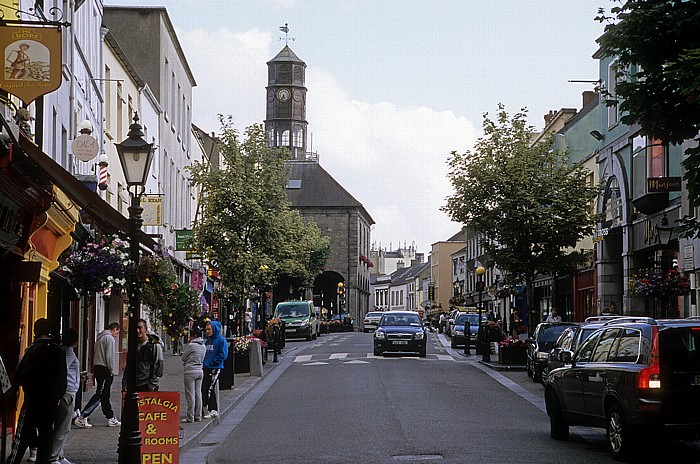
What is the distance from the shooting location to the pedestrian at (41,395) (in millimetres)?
12172

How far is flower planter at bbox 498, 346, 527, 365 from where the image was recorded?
33.1 meters

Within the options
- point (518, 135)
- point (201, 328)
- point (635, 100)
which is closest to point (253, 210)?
point (518, 135)

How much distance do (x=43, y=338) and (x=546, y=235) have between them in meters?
24.0

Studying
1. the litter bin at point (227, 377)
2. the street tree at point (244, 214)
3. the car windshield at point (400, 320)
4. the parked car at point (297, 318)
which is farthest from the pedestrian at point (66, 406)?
the parked car at point (297, 318)

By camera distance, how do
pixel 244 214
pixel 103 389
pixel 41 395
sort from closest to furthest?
pixel 41 395 < pixel 103 389 < pixel 244 214

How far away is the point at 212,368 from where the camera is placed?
1892 centimetres

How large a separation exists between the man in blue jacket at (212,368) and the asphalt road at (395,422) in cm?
39

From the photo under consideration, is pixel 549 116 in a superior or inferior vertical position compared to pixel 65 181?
superior

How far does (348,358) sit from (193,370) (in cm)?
2020

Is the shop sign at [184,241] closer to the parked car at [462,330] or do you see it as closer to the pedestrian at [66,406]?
the parked car at [462,330]

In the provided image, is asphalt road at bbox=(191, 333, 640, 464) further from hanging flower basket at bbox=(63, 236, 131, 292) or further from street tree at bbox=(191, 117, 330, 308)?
street tree at bbox=(191, 117, 330, 308)

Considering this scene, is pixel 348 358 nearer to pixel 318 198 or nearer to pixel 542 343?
pixel 542 343

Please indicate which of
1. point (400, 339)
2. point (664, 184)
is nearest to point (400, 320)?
point (400, 339)

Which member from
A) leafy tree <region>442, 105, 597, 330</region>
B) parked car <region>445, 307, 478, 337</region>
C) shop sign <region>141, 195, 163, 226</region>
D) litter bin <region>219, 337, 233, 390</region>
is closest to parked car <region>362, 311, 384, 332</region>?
parked car <region>445, 307, 478, 337</region>
